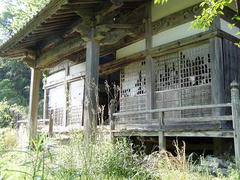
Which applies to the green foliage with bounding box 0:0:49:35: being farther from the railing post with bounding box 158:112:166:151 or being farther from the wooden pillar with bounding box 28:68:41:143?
the railing post with bounding box 158:112:166:151

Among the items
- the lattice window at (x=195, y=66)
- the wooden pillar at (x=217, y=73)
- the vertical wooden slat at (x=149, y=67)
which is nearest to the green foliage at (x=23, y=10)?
the vertical wooden slat at (x=149, y=67)

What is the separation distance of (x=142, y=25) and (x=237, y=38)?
9.18ft

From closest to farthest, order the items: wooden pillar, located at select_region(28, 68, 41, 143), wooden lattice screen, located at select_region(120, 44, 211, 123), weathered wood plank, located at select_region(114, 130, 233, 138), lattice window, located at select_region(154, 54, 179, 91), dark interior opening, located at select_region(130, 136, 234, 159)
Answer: weathered wood plank, located at select_region(114, 130, 233, 138)
dark interior opening, located at select_region(130, 136, 234, 159)
wooden lattice screen, located at select_region(120, 44, 211, 123)
lattice window, located at select_region(154, 54, 179, 91)
wooden pillar, located at select_region(28, 68, 41, 143)

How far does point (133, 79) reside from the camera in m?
8.42

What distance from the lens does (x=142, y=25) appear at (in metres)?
8.02

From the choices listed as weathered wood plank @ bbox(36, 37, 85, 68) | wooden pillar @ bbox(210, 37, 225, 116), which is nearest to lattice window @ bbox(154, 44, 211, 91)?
wooden pillar @ bbox(210, 37, 225, 116)

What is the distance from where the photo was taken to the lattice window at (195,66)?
254 inches

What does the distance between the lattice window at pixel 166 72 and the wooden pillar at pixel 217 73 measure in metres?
1.21

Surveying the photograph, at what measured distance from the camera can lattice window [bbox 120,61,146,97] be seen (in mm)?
8079

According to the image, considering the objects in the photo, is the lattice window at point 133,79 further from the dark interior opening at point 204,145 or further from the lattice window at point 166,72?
the dark interior opening at point 204,145

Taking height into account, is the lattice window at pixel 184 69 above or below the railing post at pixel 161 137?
above

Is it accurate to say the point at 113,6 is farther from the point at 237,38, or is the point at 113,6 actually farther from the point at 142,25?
the point at 237,38

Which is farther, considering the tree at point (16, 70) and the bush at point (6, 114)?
the tree at point (16, 70)

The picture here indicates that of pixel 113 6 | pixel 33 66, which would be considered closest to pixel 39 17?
pixel 113 6
